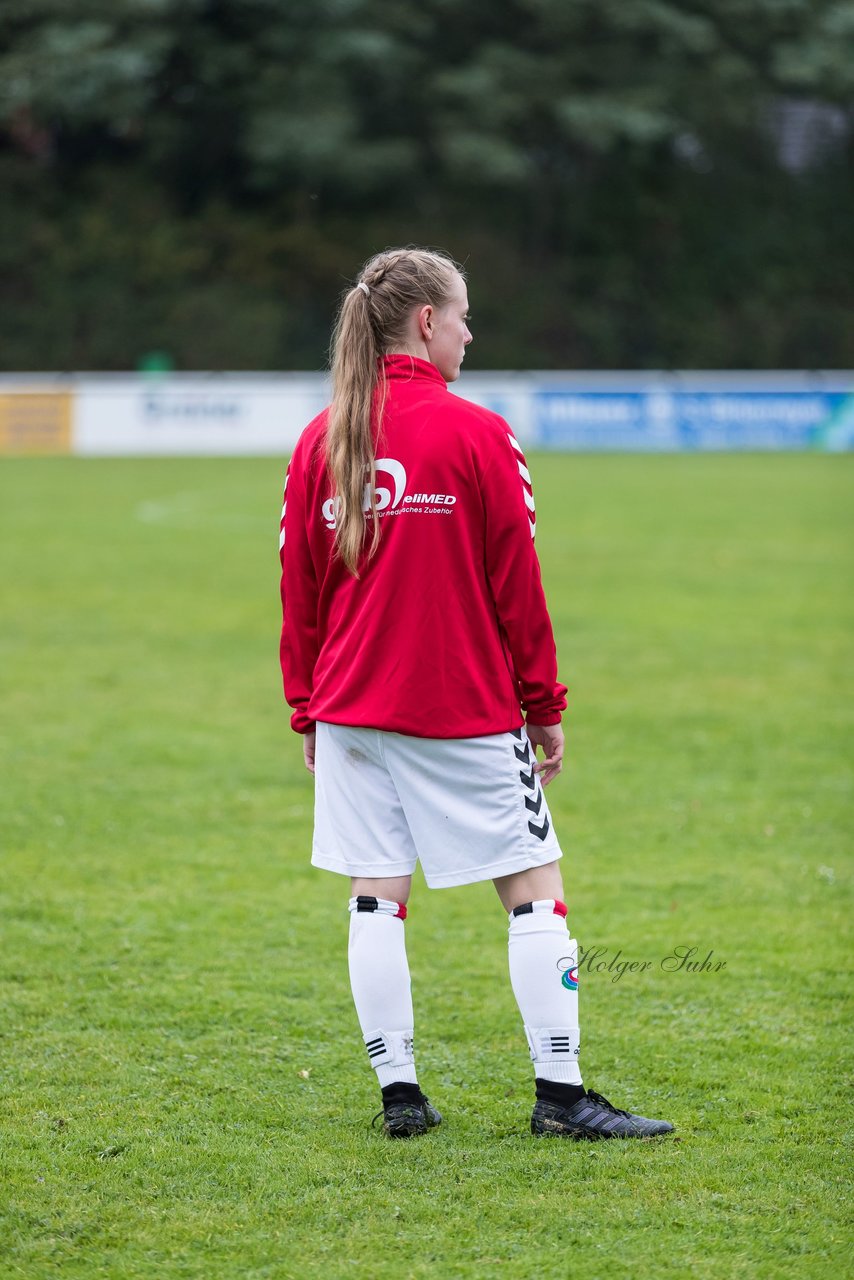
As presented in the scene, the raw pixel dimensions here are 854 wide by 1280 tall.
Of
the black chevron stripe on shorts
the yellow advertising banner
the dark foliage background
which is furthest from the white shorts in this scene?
the dark foliage background

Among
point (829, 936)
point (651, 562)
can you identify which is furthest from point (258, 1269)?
point (651, 562)

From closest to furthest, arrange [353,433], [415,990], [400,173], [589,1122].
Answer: [353,433]
[589,1122]
[415,990]
[400,173]

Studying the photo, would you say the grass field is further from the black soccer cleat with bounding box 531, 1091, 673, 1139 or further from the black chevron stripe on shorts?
the black chevron stripe on shorts

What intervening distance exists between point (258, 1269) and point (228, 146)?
38666 millimetres

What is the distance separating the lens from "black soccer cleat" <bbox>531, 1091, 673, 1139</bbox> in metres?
3.58

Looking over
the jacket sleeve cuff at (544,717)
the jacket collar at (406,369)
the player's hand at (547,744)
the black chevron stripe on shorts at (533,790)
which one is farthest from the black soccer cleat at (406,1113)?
the jacket collar at (406,369)

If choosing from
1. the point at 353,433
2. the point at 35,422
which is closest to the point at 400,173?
the point at 35,422

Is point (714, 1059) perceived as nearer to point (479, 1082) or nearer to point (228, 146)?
point (479, 1082)

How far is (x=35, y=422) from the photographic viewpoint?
85.9ft

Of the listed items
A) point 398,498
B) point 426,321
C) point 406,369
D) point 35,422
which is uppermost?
point 35,422

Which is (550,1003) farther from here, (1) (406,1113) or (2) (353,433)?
(2) (353,433)

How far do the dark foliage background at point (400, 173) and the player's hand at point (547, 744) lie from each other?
109 ft

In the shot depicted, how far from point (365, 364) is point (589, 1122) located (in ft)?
5.67

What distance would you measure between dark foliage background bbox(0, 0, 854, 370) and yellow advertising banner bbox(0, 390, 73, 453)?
11218mm
